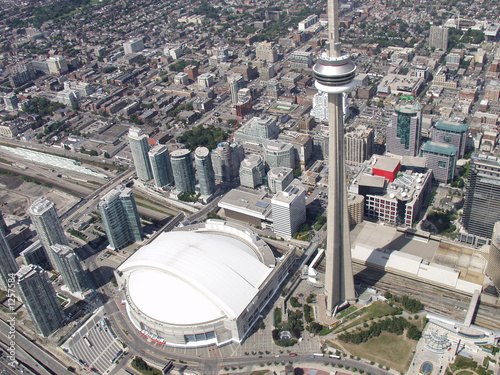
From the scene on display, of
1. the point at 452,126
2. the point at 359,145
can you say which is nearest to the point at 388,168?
the point at 359,145

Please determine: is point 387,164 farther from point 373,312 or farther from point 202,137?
point 202,137

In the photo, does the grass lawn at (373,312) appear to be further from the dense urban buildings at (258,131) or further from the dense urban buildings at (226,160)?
the dense urban buildings at (258,131)

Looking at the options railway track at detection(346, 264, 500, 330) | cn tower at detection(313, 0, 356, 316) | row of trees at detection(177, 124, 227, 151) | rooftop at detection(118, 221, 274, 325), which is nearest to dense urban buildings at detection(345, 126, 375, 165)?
railway track at detection(346, 264, 500, 330)

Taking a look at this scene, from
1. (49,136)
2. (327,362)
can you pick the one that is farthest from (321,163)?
(49,136)

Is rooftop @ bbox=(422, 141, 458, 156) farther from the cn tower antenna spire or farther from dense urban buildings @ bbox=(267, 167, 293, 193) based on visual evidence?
the cn tower antenna spire

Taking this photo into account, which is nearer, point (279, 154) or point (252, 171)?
point (252, 171)

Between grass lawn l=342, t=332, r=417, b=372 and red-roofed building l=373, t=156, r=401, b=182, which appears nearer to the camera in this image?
grass lawn l=342, t=332, r=417, b=372
